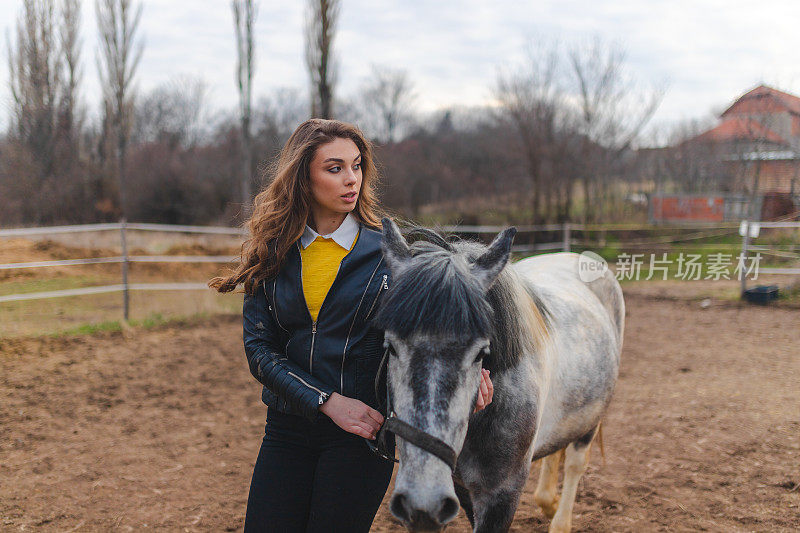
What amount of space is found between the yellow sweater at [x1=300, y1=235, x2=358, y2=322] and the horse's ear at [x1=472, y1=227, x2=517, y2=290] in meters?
0.42

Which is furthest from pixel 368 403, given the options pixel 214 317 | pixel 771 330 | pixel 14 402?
pixel 771 330

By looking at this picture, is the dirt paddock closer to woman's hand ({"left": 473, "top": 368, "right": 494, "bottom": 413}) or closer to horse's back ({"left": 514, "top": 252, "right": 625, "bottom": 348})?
horse's back ({"left": 514, "top": 252, "right": 625, "bottom": 348})

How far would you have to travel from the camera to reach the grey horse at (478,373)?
1.27 m

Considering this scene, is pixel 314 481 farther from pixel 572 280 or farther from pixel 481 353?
pixel 572 280

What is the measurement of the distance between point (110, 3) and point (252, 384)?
12.7 m

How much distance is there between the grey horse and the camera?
4.16 ft

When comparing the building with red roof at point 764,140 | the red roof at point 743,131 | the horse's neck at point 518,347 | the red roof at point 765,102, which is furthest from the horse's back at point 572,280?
the red roof at point 743,131

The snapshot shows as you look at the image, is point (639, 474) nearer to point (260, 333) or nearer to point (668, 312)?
point (260, 333)

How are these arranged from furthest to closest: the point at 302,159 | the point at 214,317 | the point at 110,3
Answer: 1. the point at 110,3
2. the point at 214,317
3. the point at 302,159

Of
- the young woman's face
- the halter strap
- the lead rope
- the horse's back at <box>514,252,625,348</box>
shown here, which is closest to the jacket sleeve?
the lead rope

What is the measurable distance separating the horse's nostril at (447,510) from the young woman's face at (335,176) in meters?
0.89

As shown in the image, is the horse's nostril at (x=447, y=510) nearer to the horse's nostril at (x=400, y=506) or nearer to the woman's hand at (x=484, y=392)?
the horse's nostril at (x=400, y=506)

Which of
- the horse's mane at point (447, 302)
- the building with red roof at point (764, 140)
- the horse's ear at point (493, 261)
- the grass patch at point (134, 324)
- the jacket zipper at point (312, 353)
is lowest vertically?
the grass patch at point (134, 324)

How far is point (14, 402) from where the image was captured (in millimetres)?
4438
